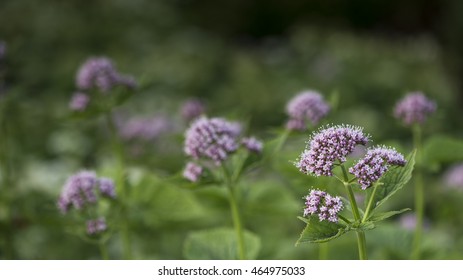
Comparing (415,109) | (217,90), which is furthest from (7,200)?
(217,90)

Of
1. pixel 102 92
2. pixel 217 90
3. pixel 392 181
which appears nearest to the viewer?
pixel 392 181

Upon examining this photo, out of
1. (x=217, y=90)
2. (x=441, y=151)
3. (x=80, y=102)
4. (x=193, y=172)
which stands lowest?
(x=193, y=172)

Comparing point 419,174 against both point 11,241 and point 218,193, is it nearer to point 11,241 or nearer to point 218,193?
point 218,193

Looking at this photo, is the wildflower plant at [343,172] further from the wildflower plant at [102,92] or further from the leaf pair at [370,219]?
the wildflower plant at [102,92]

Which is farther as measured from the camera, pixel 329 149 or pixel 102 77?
pixel 102 77

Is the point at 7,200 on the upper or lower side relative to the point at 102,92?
lower

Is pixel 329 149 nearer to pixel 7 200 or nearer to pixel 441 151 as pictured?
pixel 441 151

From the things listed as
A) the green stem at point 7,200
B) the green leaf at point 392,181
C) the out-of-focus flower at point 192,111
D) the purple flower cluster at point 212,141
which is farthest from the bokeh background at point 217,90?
the green leaf at point 392,181
